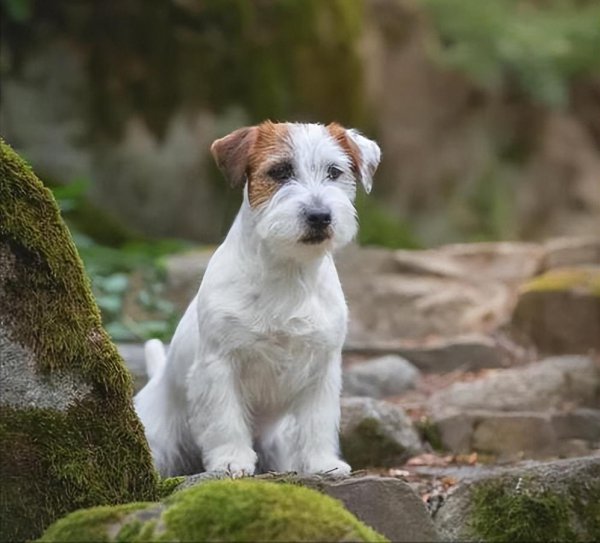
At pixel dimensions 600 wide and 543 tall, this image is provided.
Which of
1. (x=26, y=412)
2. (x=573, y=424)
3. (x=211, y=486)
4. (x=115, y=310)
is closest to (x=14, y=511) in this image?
(x=26, y=412)

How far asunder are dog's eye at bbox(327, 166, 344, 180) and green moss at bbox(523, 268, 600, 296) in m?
5.43

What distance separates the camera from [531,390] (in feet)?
28.2

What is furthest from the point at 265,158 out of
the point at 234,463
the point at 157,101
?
the point at 157,101

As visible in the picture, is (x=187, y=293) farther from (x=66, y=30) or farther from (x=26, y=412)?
(x=26, y=412)

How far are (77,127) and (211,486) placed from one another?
1052cm

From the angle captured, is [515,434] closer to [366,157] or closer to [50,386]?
[366,157]

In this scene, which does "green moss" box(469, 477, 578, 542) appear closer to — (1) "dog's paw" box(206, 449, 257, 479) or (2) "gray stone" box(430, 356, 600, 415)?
(1) "dog's paw" box(206, 449, 257, 479)

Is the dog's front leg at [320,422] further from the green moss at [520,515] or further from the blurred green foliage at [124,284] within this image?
the blurred green foliage at [124,284]

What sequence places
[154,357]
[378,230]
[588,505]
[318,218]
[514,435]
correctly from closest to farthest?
[588,505], [318,218], [154,357], [514,435], [378,230]

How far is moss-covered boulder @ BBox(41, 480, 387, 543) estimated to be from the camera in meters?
3.74

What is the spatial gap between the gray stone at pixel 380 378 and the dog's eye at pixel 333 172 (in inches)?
137

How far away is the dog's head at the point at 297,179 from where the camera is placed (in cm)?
521

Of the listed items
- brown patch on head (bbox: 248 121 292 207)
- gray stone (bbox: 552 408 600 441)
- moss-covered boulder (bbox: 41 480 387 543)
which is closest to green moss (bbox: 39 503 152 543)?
moss-covered boulder (bbox: 41 480 387 543)

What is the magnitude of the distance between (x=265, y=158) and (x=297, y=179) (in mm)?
174
